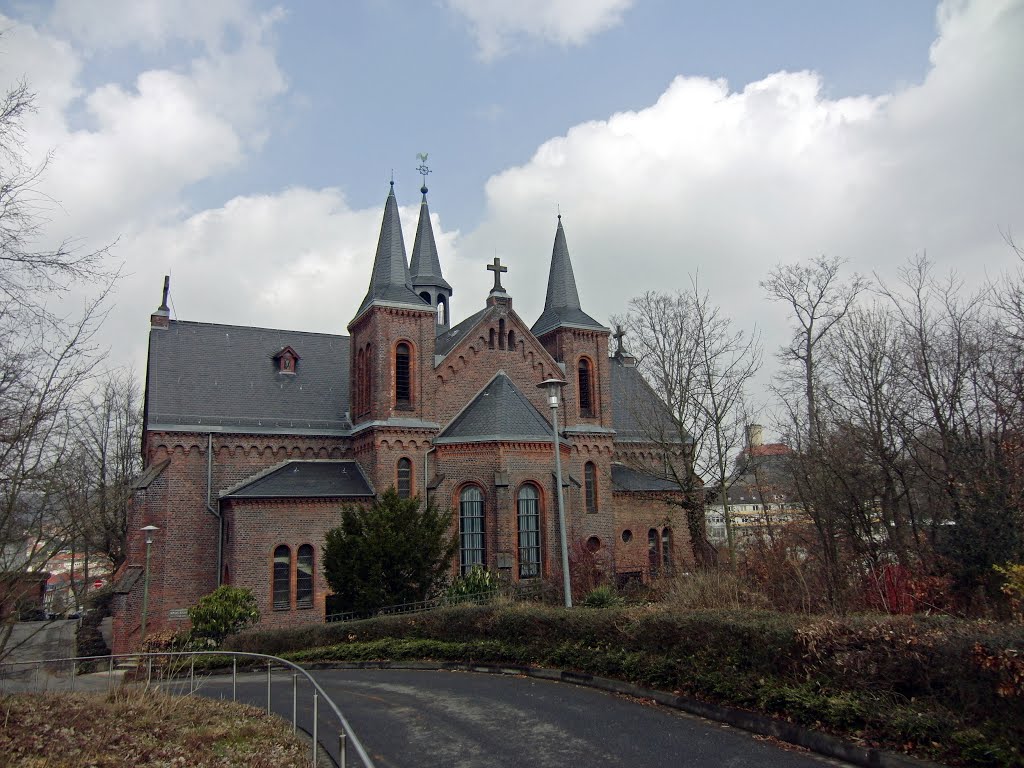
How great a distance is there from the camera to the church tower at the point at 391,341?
2994 cm

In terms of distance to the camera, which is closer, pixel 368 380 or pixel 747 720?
pixel 747 720

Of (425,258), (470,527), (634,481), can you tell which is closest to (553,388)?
(470,527)

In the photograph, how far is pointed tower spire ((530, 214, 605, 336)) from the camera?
3522cm

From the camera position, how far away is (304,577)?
2839 cm

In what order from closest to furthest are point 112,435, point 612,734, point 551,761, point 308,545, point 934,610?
1. point 551,761
2. point 612,734
3. point 934,610
4. point 308,545
5. point 112,435

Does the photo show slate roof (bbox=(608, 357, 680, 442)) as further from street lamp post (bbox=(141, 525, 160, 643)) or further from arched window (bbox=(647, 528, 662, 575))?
street lamp post (bbox=(141, 525, 160, 643))

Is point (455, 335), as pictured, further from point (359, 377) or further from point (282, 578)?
point (282, 578)

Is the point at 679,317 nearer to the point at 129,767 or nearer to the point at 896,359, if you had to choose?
the point at 896,359

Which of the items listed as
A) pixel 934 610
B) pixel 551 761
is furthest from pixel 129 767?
pixel 934 610

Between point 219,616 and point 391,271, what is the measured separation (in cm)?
1460

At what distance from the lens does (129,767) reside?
835cm

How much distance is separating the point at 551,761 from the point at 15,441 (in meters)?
6.84

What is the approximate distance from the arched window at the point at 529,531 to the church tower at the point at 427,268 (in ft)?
46.0

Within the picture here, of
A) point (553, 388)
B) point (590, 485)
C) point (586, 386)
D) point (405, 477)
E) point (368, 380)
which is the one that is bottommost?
point (590, 485)
